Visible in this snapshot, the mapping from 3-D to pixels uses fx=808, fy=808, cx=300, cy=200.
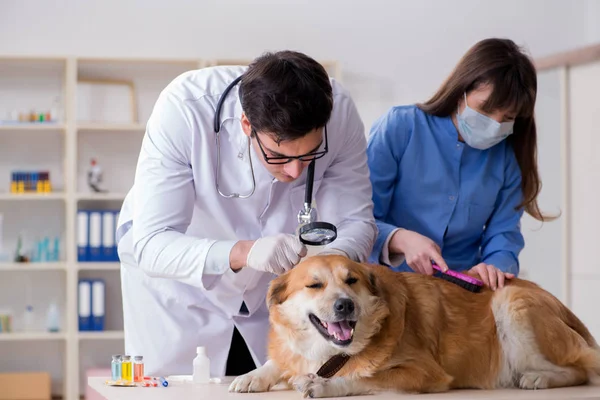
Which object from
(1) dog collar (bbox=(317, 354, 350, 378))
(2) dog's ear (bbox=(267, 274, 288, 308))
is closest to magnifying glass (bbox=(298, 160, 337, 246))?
(2) dog's ear (bbox=(267, 274, 288, 308))

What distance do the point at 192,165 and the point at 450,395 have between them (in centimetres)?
84

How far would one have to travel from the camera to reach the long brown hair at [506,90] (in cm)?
222

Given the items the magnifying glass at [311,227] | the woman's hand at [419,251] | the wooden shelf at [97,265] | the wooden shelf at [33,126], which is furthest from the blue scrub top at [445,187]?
the wooden shelf at [33,126]

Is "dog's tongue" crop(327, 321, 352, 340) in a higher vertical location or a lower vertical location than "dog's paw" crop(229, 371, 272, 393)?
higher

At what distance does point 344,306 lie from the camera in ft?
5.71

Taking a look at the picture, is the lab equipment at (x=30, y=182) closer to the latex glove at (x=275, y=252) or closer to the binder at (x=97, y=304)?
the binder at (x=97, y=304)

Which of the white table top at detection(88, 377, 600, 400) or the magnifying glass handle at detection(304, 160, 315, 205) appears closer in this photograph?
the white table top at detection(88, 377, 600, 400)

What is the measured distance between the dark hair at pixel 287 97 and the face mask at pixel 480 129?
25.1 inches

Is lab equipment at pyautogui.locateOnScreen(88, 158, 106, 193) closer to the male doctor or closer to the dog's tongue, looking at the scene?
the male doctor

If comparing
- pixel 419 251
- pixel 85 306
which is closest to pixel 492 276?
pixel 419 251

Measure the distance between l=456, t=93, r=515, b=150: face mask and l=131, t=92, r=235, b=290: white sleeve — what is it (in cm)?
80

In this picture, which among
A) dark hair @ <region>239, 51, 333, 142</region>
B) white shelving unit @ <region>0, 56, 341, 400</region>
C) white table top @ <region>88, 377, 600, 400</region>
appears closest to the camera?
white table top @ <region>88, 377, 600, 400</region>

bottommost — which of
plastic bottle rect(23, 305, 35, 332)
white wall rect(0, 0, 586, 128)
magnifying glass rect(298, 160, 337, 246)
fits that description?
plastic bottle rect(23, 305, 35, 332)

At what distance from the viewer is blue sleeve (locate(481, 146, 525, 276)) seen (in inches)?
93.7
